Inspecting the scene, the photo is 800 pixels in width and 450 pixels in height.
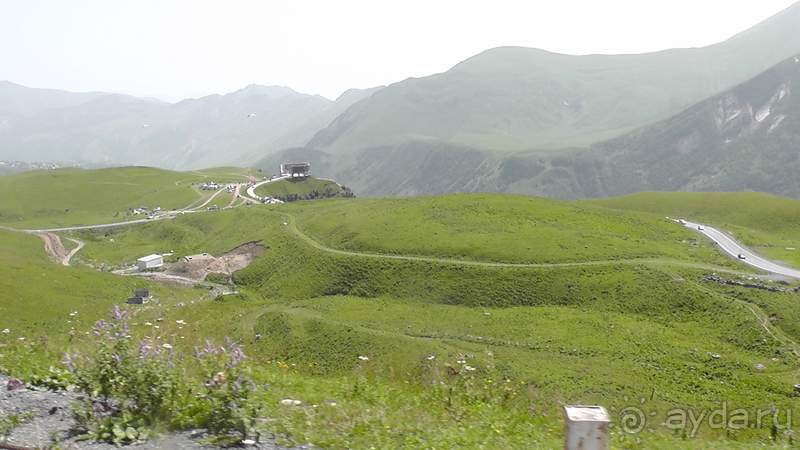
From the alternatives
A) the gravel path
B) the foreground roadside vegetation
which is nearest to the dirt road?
the foreground roadside vegetation

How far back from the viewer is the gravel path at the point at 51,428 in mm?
8320

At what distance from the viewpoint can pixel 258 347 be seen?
47125 millimetres

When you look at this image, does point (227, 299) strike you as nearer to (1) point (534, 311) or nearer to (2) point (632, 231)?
(1) point (534, 311)

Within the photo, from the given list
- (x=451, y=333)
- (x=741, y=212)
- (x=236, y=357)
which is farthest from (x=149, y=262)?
(x=741, y=212)

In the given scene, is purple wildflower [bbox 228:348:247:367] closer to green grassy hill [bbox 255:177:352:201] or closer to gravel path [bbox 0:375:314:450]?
gravel path [bbox 0:375:314:450]

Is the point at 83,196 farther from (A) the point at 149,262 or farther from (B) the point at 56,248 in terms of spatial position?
(A) the point at 149,262

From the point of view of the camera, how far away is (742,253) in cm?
7325

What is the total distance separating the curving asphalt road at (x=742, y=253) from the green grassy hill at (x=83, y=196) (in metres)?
133

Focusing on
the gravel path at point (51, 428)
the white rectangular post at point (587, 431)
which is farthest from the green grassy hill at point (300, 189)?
the white rectangular post at point (587, 431)

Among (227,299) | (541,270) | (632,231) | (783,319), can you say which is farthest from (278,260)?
(783,319)

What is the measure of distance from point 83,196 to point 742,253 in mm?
173936

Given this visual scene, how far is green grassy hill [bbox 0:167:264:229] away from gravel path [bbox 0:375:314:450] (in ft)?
424

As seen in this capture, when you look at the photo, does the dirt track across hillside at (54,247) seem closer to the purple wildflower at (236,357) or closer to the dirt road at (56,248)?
the dirt road at (56,248)

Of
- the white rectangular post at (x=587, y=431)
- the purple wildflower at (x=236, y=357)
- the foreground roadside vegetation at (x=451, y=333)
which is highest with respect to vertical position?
the purple wildflower at (x=236, y=357)
